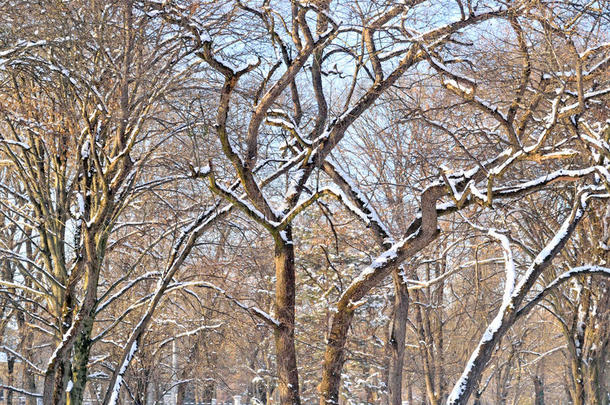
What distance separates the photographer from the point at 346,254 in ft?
73.2

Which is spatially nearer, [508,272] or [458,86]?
[458,86]

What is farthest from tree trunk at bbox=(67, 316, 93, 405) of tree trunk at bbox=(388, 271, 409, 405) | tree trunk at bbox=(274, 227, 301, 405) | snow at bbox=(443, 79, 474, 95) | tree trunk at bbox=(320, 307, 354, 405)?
snow at bbox=(443, 79, 474, 95)

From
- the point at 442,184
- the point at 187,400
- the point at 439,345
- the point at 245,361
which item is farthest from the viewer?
the point at 187,400

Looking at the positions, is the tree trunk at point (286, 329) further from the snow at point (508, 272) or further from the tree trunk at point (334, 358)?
the snow at point (508, 272)

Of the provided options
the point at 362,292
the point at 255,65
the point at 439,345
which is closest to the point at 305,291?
the point at 439,345

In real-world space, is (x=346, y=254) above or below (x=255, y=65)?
above

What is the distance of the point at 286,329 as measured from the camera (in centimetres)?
949

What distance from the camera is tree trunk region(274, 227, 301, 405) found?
9.34m

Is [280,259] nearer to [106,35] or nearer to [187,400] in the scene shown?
[106,35]

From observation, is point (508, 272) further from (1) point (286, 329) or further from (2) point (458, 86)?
(1) point (286, 329)

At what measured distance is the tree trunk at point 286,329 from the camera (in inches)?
368

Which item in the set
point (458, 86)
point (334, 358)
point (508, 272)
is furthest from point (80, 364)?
point (458, 86)

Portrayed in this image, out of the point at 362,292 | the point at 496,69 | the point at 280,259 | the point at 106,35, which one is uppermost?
the point at 106,35

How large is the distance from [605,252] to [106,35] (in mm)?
8719
